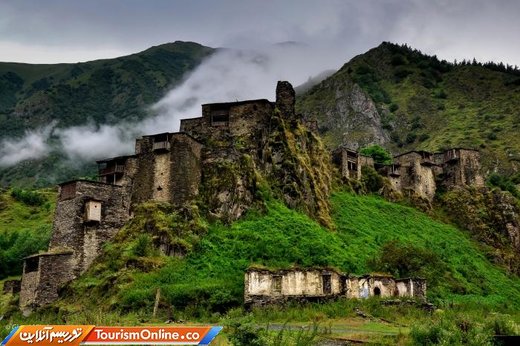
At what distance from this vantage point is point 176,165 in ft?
172

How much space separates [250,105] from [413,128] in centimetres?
8740

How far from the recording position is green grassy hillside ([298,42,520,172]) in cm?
12219

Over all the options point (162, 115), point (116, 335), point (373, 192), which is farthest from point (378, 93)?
point (116, 335)

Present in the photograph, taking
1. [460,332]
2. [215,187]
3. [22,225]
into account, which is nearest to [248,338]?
[460,332]

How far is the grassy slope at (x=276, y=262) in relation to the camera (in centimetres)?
4247

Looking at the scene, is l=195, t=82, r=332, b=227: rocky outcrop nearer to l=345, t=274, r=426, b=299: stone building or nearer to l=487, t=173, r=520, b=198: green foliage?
l=345, t=274, r=426, b=299: stone building

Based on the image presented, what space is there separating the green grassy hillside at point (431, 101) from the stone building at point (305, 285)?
74529 millimetres

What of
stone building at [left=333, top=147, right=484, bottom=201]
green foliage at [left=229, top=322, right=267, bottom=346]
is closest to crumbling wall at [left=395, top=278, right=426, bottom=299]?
green foliage at [left=229, top=322, right=267, bottom=346]

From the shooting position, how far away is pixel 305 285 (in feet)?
137

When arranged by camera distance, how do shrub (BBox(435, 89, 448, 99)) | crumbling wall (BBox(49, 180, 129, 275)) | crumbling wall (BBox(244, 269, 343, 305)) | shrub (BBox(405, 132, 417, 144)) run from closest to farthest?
crumbling wall (BBox(244, 269, 343, 305)) → crumbling wall (BBox(49, 180, 129, 275)) → shrub (BBox(405, 132, 417, 144)) → shrub (BBox(435, 89, 448, 99))

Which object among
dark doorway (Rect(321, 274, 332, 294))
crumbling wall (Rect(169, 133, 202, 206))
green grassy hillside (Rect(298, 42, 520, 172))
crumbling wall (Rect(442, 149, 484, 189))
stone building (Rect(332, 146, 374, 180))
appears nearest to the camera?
dark doorway (Rect(321, 274, 332, 294))

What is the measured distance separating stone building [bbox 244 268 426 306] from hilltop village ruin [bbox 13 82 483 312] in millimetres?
62

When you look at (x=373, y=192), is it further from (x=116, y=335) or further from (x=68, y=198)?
(x=116, y=335)

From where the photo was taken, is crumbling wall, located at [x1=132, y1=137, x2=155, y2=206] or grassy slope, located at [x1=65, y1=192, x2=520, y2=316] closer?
grassy slope, located at [x1=65, y1=192, x2=520, y2=316]
